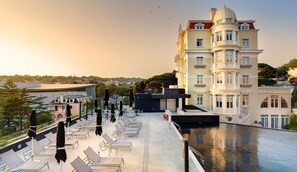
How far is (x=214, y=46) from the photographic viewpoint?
2919 cm

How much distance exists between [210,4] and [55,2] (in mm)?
21518

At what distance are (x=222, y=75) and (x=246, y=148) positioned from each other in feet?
50.8

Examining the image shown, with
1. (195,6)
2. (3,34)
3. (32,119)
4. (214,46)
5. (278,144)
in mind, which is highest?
(195,6)

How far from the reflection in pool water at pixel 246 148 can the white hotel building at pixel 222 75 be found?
10.3 metres

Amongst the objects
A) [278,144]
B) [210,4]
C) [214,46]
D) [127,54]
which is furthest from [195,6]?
[278,144]

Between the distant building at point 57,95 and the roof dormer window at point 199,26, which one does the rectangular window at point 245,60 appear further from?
the distant building at point 57,95

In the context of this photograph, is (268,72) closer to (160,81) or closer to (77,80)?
(160,81)

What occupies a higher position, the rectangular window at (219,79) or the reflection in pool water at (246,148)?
the rectangular window at (219,79)

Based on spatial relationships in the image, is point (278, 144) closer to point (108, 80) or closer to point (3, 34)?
point (3, 34)

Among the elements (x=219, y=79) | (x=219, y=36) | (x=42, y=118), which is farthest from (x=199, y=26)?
(x=42, y=118)

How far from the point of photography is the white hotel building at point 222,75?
1133 inches

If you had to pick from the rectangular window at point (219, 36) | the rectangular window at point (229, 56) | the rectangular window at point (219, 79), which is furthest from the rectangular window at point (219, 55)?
the rectangular window at point (219, 79)

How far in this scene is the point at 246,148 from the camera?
556 inches

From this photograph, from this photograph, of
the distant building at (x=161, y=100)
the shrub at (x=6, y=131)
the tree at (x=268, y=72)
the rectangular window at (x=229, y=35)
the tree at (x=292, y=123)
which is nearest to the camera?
the rectangular window at (x=229, y=35)
